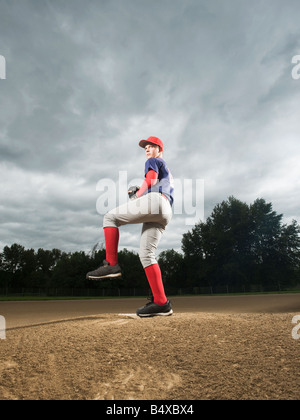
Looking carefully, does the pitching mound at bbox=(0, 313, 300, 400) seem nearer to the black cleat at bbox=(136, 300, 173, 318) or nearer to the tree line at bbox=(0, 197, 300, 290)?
the black cleat at bbox=(136, 300, 173, 318)

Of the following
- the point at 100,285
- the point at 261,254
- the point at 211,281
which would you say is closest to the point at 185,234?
the point at 211,281

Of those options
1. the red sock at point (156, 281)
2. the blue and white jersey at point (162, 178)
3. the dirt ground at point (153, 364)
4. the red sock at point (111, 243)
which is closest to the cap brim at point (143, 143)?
the blue and white jersey at point (162, 178)

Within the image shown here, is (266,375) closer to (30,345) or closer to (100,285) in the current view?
(30,345)

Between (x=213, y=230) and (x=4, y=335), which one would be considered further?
(x=213, y=230)

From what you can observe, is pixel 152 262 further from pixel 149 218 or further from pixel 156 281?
pixel 149 218

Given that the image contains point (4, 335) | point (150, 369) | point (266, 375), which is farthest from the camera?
point (4, 335)

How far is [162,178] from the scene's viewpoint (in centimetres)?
445

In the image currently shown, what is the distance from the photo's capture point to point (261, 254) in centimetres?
4516

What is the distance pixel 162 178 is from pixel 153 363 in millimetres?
2648

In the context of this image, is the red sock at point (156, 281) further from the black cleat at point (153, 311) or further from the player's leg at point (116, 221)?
the player's leg at point (116, 221)

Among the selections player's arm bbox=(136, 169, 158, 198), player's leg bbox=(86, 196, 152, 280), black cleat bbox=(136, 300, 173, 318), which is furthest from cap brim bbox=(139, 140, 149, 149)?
black cleat bbox=(136, 300, 173, 318)

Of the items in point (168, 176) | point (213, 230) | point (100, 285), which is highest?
point (213, 230)
